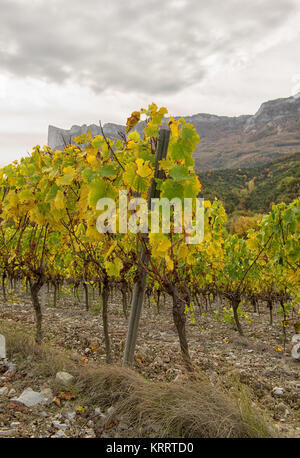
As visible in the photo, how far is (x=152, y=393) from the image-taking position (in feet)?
7.46

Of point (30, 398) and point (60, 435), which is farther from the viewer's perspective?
point (30, 398)

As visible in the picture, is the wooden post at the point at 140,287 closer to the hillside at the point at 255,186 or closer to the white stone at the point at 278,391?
the white stone at the point at 278,391

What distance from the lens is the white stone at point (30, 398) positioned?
245cm

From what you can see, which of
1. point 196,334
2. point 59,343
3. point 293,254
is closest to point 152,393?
point 293,254

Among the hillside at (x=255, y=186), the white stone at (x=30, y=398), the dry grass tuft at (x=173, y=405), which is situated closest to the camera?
the dry grass tuft at (x=173, y=405)

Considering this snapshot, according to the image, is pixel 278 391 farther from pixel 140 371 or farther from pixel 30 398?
pixel 30 398

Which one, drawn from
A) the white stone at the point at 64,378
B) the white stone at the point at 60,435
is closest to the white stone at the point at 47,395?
the white stone at the point at 64,378

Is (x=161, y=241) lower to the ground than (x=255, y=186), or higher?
lower

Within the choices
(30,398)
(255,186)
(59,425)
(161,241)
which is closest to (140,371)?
(30,398)

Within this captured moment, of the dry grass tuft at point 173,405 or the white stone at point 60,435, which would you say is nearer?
the dry grass tuft at point 173,405

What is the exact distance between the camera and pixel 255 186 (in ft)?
200

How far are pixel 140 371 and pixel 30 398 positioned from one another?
1946 millimetres

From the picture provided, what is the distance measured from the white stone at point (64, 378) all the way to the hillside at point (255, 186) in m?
43.2
